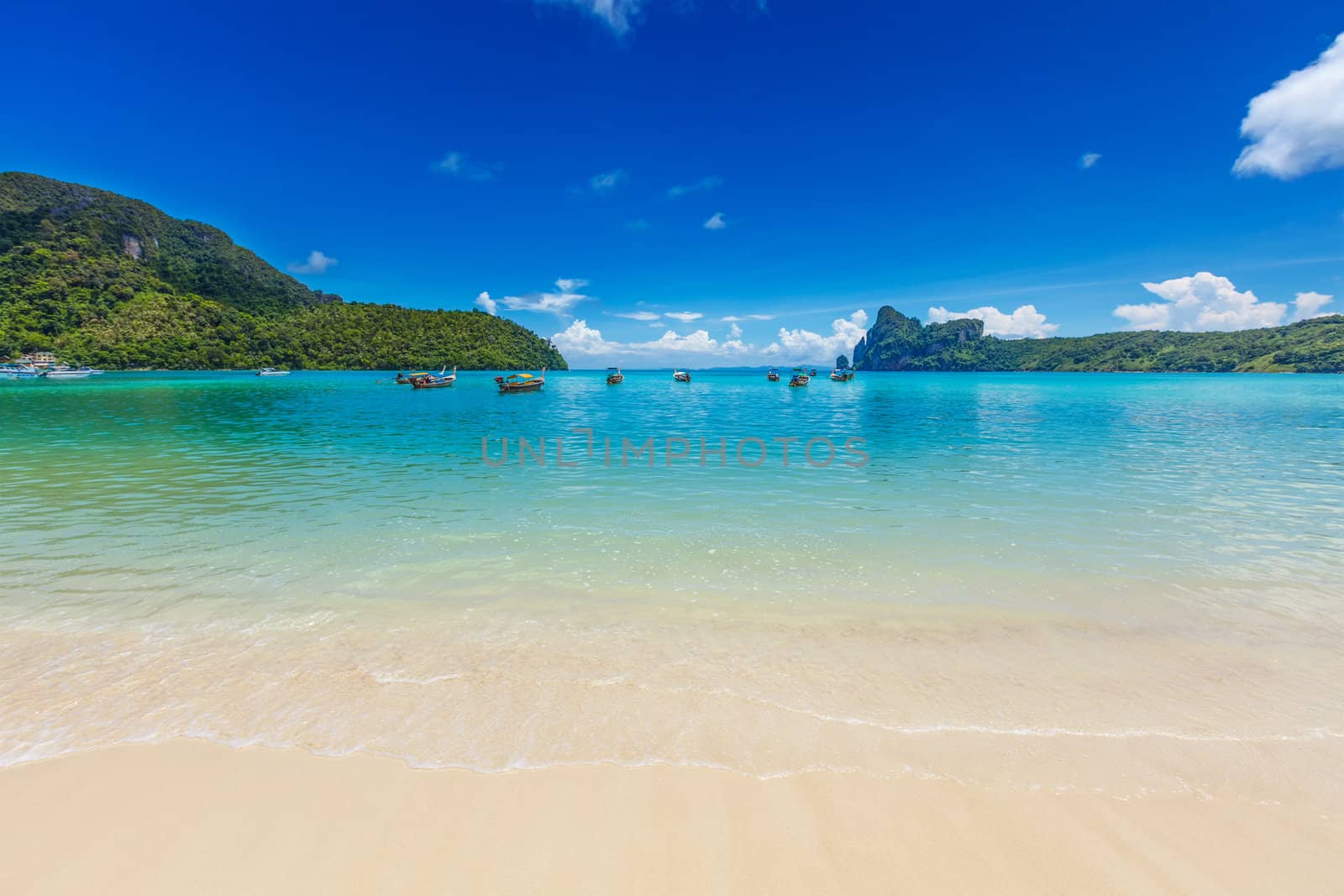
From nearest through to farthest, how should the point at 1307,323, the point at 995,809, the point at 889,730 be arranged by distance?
the point at 995,809 < the point at 889,730 < the point at 1307,323

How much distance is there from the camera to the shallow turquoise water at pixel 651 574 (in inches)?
194

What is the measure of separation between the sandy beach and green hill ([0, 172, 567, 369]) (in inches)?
7007

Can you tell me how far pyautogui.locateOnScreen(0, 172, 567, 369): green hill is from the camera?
130 metres

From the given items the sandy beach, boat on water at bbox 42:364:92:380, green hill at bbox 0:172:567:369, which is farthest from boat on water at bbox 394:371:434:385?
the sandy beach

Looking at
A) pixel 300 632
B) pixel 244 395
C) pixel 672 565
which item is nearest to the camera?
pixel 300 632

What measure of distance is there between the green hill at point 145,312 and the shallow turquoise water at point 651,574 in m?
161

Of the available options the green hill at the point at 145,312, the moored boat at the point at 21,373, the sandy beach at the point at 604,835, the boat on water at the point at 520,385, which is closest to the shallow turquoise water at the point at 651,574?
the sandy beach at the point at 604,835

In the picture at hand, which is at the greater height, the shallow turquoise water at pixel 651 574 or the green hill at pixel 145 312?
the green hill at pixel 145 312

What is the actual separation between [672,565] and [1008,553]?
6.21 meters

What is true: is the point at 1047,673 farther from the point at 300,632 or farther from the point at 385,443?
the point at 385,443

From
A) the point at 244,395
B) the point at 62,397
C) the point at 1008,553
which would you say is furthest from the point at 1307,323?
the point at 62,397

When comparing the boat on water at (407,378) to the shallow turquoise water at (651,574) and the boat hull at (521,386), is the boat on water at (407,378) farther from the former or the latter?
the shallow turquoise water at (651,574)

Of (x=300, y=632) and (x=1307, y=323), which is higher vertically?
(x=1307, y=323)

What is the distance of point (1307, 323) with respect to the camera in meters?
191
